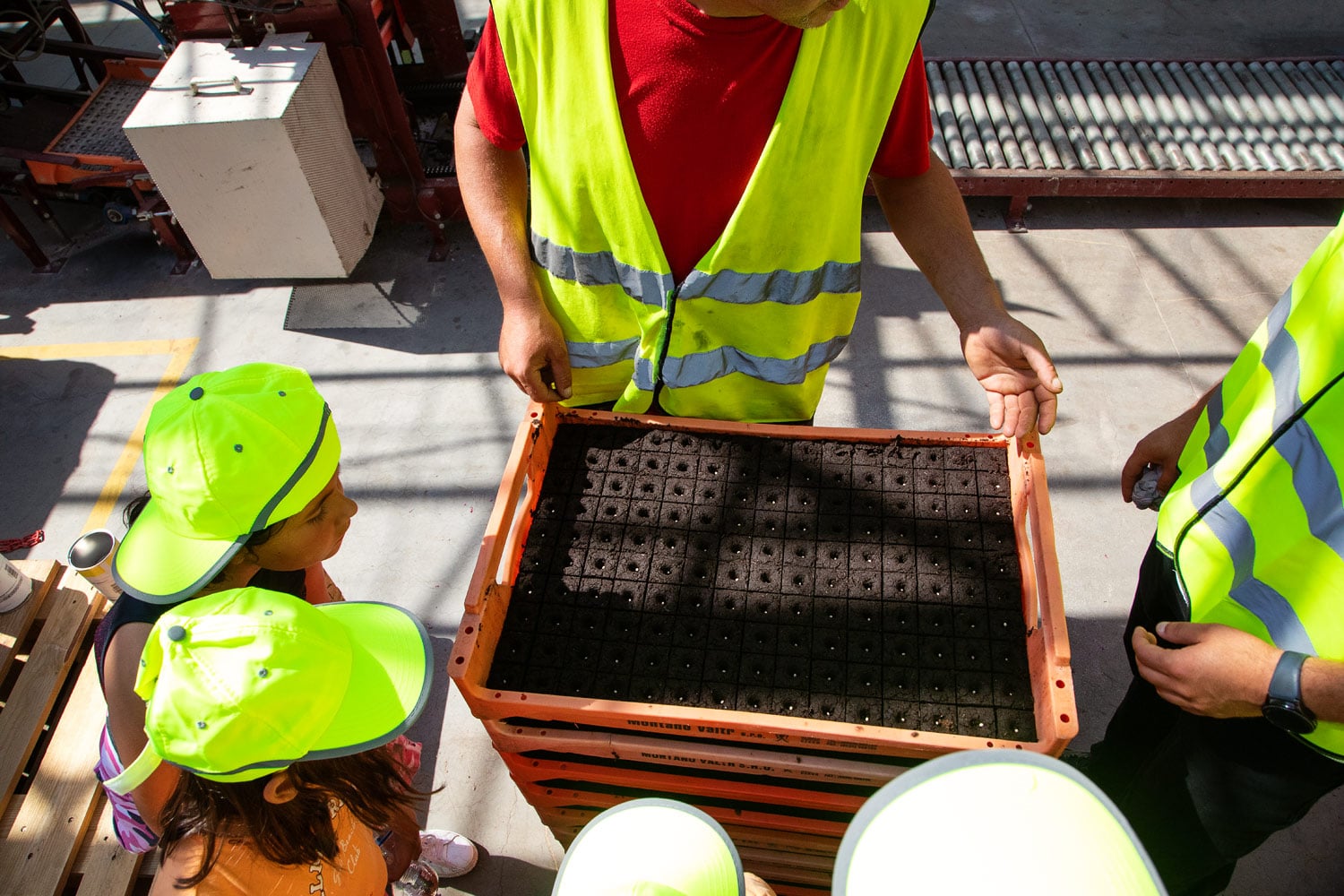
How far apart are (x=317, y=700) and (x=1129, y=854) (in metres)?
1.16

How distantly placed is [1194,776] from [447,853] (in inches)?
75.8

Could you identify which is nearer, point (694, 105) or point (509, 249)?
point (694, 105)

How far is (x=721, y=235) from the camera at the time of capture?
165 centimetres

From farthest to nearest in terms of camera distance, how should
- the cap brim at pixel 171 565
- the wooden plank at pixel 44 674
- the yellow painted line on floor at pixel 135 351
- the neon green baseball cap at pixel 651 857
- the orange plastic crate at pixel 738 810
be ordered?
the yellow painted line on floor at pixel 135 351 → the wooden plank at pixel 44 674 → the orange plastic crate at pixel 738 810 → the cap brim at pixel 171 565 → the neon green baseball cap at pixel 651 857

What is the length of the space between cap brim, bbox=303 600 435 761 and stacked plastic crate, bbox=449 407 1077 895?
3.3 inches

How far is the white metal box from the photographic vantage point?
3506mm

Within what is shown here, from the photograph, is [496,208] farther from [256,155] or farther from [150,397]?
[150,397]

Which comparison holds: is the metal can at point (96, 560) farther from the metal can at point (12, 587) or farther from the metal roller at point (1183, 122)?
the metal roller at point (1183, 122)

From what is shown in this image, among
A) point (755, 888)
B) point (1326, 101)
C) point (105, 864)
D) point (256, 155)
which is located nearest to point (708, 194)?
point (755, 888)

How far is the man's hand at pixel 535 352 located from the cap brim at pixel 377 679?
1.82 ft

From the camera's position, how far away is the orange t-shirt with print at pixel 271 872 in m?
1.44

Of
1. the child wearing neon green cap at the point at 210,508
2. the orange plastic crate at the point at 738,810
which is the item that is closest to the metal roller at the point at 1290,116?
the orange plastic crate at the point at 738,810

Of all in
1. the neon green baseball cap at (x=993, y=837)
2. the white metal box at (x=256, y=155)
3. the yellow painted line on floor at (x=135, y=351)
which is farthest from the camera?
the yellow painted line on floor at (x=135, y=351)

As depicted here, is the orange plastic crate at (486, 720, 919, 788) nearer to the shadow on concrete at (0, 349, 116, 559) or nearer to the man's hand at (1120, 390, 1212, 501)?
the man's hand at (1120, 390, 1212, 501)
